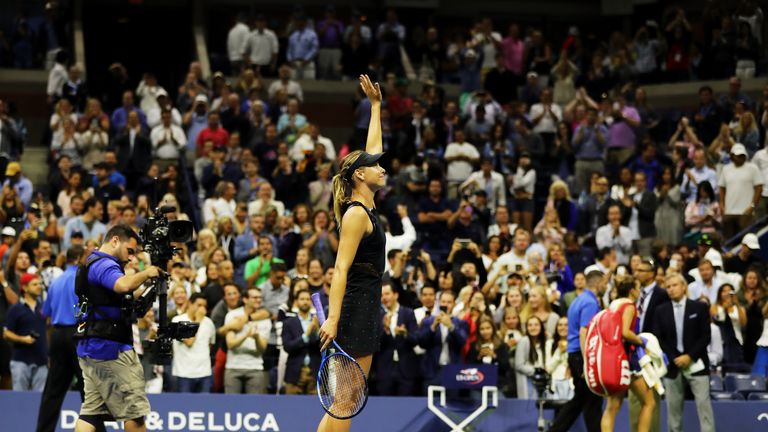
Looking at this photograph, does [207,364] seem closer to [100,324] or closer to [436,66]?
[100,324]

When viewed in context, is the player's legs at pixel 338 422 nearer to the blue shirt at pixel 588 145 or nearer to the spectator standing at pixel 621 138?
Answer: the blue shirt at pixel 588 145

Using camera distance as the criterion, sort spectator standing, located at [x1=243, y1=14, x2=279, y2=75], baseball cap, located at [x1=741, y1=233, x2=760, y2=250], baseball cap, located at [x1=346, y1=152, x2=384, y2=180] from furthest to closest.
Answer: spectator standing, located at [x1=243, y1=14, x2=279, y2=75]
baseball cap, located at [x1=741, y1=233, x2=760, y2=250]
baseball cap, located at [x1=346, y1=152, x2=384, y2=180]

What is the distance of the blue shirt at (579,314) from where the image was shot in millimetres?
14719

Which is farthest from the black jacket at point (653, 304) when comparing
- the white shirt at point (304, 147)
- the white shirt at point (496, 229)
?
the white shirt at point (304, 147)

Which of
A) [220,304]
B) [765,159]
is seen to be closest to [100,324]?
[220,304]

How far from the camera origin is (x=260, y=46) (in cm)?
2603

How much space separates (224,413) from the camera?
1517 cm

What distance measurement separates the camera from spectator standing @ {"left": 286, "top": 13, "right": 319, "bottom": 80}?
86.0ft

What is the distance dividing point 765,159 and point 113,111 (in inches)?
424

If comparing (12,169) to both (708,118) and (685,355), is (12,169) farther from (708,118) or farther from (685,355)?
(708,118)

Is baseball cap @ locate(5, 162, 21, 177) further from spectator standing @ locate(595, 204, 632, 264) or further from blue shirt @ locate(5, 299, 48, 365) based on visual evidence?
spectator standing @ locate(595, 204, 632, 264)

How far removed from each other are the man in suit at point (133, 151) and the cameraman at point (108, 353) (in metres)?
10.3

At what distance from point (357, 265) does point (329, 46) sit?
59.2ft

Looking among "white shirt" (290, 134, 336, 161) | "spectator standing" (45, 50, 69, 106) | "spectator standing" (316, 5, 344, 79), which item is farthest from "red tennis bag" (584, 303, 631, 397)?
"spectator standing" (316, 5, 344, 79)
